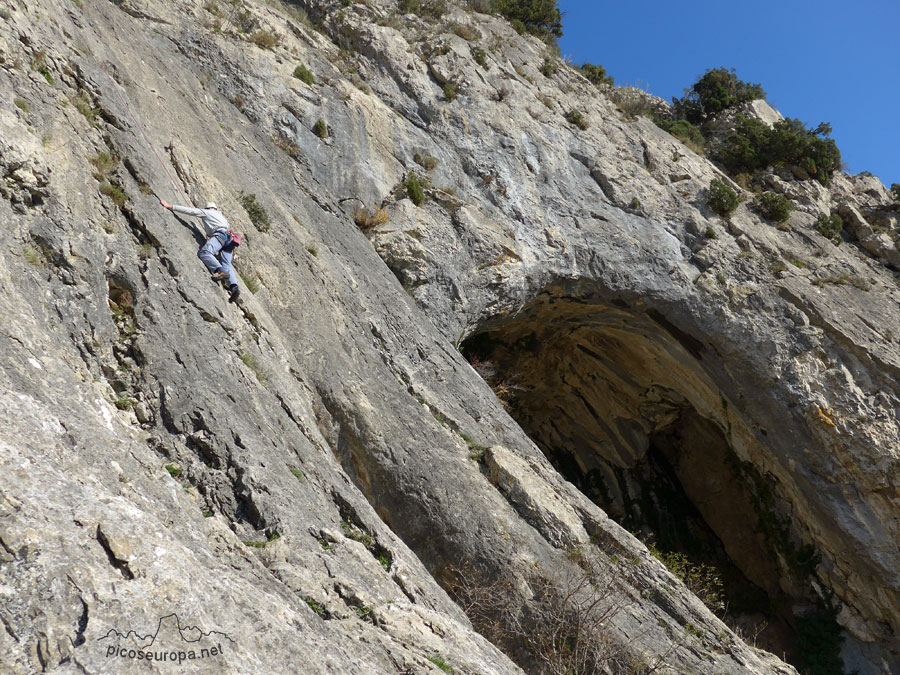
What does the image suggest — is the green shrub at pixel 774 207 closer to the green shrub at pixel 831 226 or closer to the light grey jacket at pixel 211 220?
the green shrub at pixel 831 226

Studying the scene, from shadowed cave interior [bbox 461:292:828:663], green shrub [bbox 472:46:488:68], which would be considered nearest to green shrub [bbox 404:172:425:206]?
shadowed cave interior [bbox 461:292:828:663]

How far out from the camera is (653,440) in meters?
20.5

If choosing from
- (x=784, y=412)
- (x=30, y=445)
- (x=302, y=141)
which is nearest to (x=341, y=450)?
(x=30, y=445)

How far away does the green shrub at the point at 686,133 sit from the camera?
66.0ft

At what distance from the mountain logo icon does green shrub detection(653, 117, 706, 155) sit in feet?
65.3

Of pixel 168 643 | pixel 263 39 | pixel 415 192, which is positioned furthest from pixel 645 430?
pixel 168 643

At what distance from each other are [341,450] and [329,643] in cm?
408

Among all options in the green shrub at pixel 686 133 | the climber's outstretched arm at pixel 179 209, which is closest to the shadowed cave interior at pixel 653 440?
the green shrub at pixel 686 133

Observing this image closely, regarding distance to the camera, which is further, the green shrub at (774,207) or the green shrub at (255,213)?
the green shrub at (774,207)

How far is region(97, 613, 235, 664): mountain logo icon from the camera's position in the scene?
329cm

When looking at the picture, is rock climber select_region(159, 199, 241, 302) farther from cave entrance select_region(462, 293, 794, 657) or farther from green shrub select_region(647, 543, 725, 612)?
cave entrance select_region(462, 293, 794, 657)

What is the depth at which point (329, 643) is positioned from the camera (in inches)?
176

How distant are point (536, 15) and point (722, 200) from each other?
11.6 metres

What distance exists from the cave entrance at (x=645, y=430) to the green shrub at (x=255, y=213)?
24.0ft
